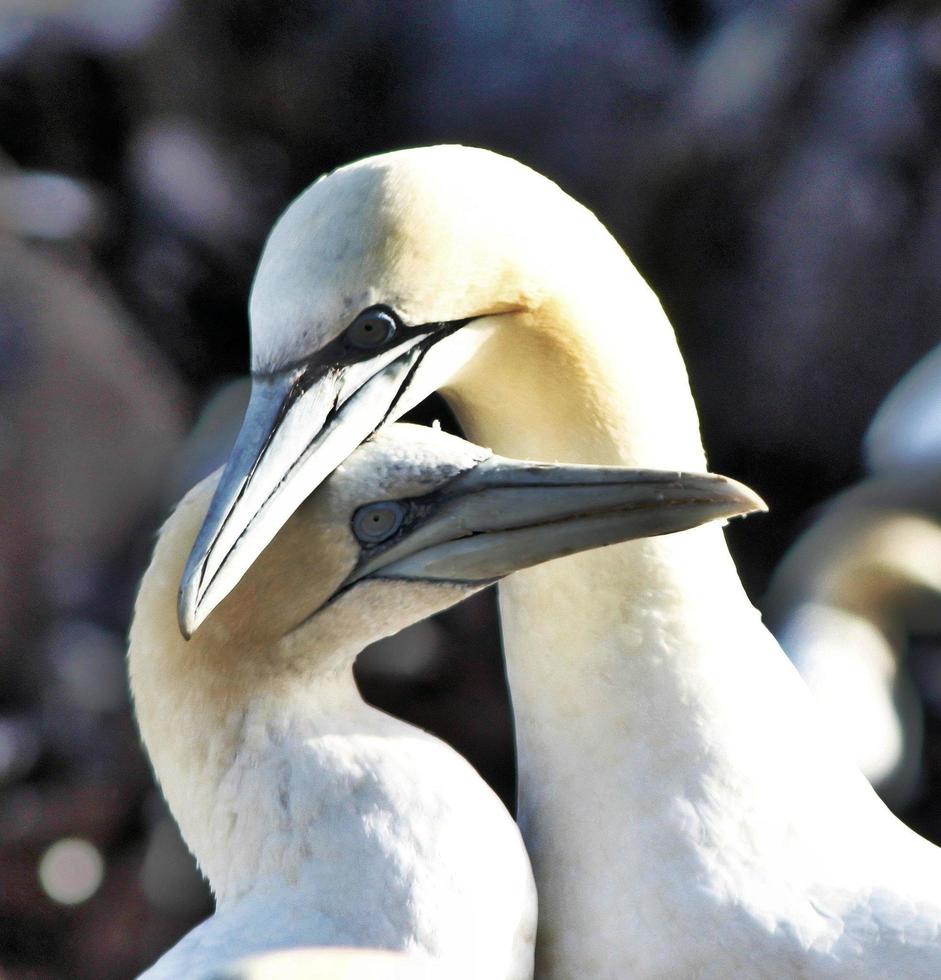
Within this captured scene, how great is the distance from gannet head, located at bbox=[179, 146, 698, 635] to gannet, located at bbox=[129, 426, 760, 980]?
89mm

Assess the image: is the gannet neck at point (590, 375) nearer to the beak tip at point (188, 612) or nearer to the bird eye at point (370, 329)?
the bird eye at point (370, 329)

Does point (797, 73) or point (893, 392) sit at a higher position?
point (797, 73)

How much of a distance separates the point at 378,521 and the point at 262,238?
1.94m

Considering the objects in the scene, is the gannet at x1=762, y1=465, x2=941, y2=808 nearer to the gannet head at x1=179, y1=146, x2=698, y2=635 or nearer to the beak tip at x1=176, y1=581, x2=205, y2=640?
the gannet head at x1=179, y1=146, x2=698, y2=635

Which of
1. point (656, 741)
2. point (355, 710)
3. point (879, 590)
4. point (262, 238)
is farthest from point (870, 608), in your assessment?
point (355, 710)

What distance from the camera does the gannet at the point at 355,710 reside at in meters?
1.46

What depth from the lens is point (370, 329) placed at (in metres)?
1.48

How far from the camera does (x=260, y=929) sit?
1459 mm

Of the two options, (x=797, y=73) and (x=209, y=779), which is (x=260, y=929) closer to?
(x=209, y=779)

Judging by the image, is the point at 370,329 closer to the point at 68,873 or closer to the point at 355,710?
the point at 355,710

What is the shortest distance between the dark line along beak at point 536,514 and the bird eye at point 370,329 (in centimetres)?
16

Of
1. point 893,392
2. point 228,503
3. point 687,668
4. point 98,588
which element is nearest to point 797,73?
point 893,392

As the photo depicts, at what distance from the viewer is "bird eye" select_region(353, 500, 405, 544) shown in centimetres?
154

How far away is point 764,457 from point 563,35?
111 centimetres
